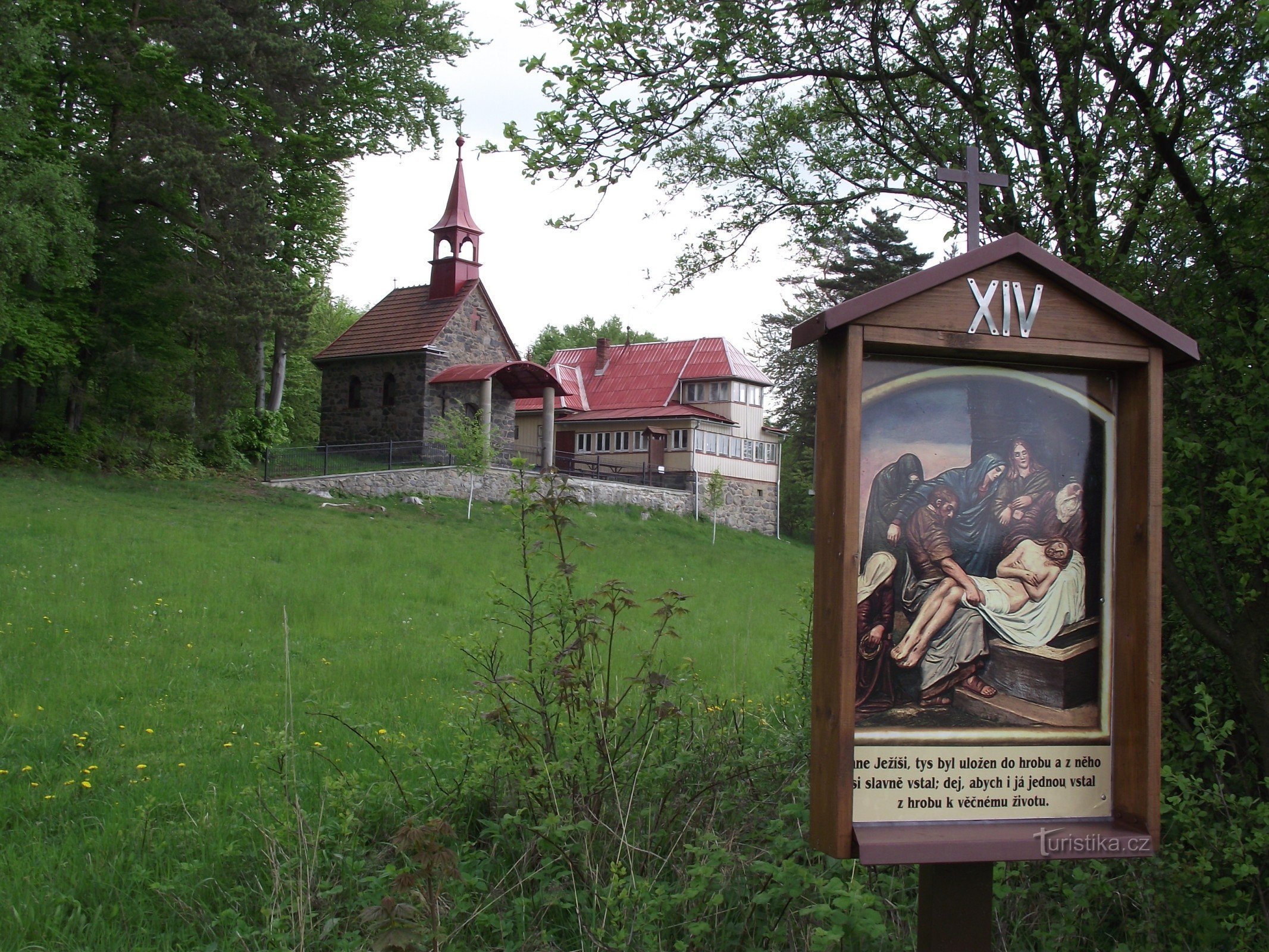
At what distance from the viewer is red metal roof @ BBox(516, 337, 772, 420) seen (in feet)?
153

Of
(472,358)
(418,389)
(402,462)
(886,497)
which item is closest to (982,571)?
(886,497)

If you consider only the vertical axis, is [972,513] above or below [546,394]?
below

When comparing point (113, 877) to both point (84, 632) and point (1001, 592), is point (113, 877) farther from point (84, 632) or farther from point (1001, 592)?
point (84, 632)

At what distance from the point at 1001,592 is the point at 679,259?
4.90 meters

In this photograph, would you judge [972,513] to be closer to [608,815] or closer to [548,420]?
[608,815]

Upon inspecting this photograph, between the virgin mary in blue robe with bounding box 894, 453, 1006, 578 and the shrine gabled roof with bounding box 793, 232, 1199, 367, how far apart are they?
53cm

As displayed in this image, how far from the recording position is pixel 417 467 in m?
31.1

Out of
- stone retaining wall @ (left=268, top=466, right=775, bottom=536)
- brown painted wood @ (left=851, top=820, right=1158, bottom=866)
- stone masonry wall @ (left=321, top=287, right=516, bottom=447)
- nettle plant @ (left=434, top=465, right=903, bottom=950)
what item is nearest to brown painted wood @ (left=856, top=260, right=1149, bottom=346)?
brown painted wood @ (left=851, top=820, right=1158, bottom=866)

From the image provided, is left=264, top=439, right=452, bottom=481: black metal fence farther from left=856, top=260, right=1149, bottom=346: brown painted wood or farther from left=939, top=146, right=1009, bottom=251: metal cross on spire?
left=856, top=260, right=1149, bottom=346: brown painted wood

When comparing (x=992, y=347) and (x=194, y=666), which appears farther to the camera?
(x=194, y=666)

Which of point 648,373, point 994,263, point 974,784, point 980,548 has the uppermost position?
point 648,373

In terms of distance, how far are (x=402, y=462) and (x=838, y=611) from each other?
1206 inches

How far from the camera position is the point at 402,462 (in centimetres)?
3253

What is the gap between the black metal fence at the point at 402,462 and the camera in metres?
28.8
